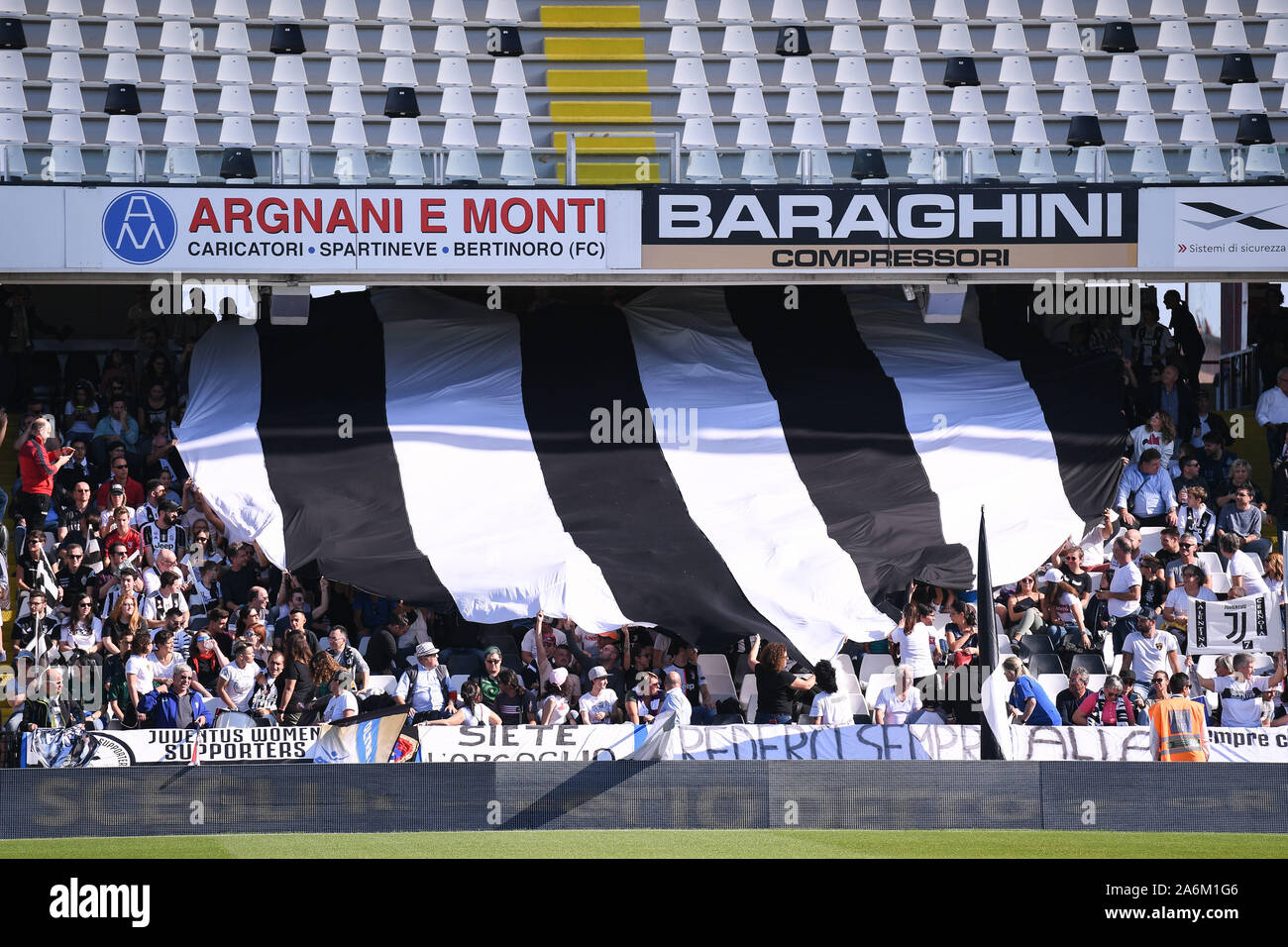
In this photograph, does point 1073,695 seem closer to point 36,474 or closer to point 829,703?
point 829,703

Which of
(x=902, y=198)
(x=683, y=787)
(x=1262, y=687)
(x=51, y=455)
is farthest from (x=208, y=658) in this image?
(x=1262, y=687)

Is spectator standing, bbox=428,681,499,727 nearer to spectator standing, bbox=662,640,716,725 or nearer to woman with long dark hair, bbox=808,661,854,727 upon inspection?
spectator standing, bbox=662,640,716,725

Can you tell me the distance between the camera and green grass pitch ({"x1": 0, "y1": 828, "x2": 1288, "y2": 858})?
12.8 m

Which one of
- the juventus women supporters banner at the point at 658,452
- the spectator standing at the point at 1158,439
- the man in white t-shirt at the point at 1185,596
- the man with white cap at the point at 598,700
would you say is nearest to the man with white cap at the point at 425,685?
the juventus women supporters banner at the point at 658,452

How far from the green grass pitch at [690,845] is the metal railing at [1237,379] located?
8.26 metres

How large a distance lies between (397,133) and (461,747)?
713cm

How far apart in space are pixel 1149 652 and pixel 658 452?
16.7 feet

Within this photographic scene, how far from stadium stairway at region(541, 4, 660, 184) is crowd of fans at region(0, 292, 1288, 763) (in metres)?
4.58

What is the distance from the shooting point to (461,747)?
14.5 meters

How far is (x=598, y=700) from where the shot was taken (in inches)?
616

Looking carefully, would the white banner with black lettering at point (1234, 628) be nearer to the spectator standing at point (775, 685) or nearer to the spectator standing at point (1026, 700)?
the spectator standing at point (1026, 700)

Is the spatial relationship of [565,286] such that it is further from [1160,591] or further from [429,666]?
[1160,591]

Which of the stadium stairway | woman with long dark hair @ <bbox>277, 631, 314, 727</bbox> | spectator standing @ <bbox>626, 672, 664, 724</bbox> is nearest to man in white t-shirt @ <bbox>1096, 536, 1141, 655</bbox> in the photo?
spectator standing @ <bbox>626, 672, 664, 724</bbox>

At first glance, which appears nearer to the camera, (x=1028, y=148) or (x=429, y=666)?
(x=429, y=666)
